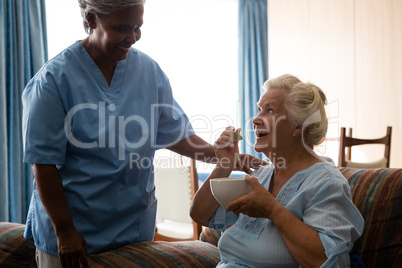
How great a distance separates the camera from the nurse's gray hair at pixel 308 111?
4.60 ft

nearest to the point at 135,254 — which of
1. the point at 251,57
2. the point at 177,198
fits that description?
the point at 177,198

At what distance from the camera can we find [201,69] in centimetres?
515

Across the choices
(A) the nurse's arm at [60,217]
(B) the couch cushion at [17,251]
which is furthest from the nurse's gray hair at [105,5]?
(B) the couch cushion at [17,251]

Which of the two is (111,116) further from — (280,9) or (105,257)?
(280,9)

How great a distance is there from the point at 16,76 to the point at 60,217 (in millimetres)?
3131

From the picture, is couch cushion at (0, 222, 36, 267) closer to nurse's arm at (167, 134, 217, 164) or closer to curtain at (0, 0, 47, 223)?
nurse's arm at (167, 134, 217, 164)

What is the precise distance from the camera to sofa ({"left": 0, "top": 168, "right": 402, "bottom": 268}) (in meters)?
1.28

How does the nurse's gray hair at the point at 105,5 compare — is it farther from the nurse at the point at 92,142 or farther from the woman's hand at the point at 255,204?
the woman's hand at the point at 255,204

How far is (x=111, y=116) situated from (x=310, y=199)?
695 millimetres

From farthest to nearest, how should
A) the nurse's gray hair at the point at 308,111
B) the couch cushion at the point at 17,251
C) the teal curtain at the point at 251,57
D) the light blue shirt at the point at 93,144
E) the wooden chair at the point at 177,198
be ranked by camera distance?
the teal curtain at the point at 251,57 → the wooden chair at the point at 177,198 → the couch cushion at the point at 17,251 → the nurse's gray hair at the point at 308,111 → the light blue shirt at the point at 93,144

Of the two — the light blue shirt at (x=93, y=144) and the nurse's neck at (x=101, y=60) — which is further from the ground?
the nurse's neck at (x=101, y=60)

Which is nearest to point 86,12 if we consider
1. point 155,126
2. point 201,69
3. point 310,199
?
point 155,126

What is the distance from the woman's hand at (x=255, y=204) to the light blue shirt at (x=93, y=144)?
0.38m

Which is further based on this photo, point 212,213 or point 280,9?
Result: point 280,9
